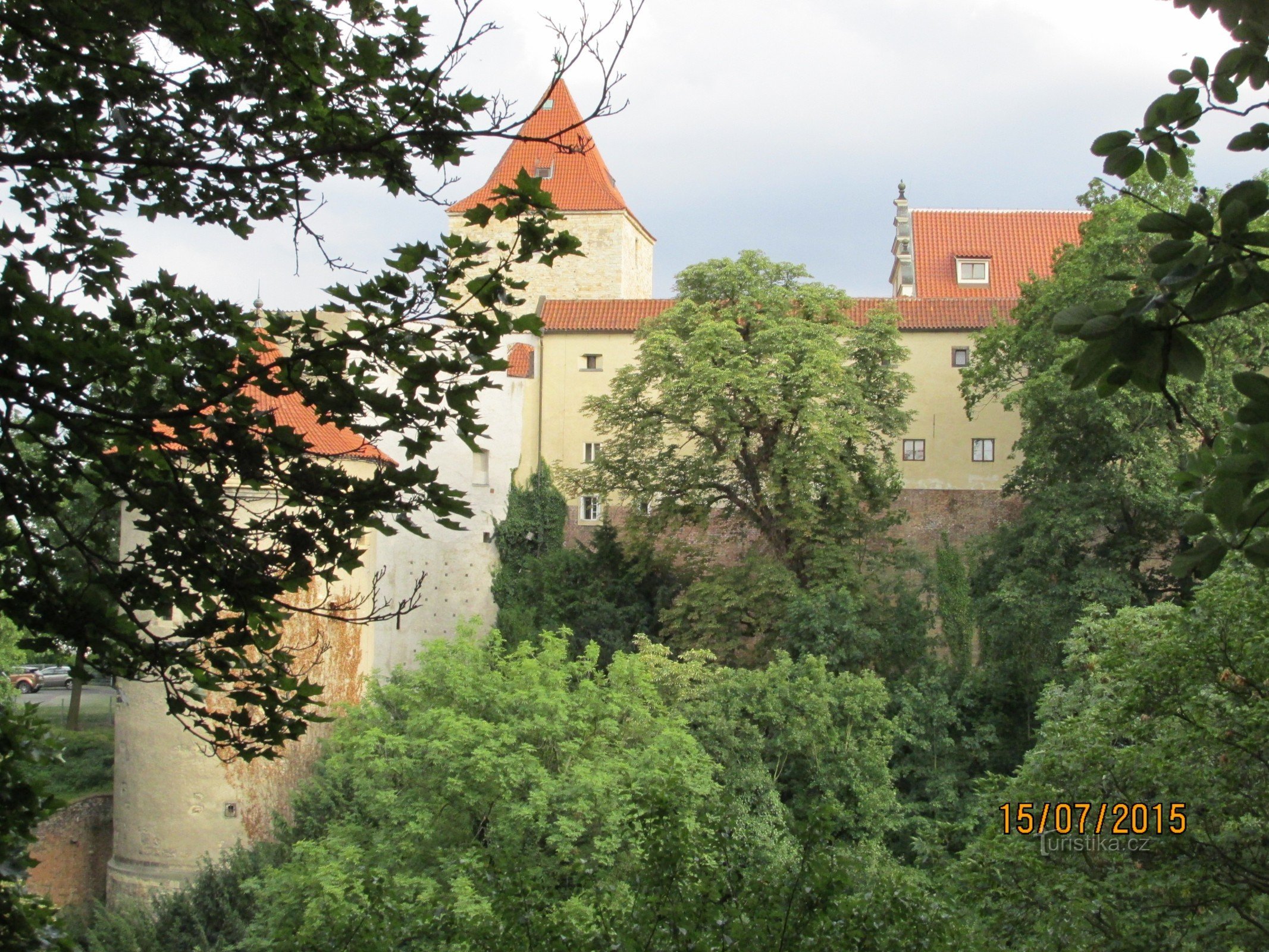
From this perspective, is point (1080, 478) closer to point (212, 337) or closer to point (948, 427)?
point (948, 427)

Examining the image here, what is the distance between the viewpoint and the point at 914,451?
98.9ft

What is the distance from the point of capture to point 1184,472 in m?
3.25

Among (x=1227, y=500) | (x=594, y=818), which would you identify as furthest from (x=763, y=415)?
(x=1227, y=500)

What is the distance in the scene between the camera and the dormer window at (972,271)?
122 feet

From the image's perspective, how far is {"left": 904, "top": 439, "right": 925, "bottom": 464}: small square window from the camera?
98.7 ft

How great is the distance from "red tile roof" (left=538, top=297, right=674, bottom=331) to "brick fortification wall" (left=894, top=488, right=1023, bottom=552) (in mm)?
7140

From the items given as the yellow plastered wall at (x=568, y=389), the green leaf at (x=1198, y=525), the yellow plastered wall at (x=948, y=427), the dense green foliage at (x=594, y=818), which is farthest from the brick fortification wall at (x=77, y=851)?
the green leaf at (x=1198, y=525)

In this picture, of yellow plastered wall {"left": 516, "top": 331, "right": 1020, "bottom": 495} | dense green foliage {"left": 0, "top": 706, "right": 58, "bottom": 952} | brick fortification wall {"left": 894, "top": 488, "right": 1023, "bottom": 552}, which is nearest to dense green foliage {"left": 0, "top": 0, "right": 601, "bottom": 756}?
dense green foliage {"left": 0, "top": 706, "right": 58, "bottom": 952}

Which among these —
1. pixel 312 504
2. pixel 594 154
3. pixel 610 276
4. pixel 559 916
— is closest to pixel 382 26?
pixel 312 504

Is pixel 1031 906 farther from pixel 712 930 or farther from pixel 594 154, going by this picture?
pixel 594 154

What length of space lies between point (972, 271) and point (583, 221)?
35.7 ft

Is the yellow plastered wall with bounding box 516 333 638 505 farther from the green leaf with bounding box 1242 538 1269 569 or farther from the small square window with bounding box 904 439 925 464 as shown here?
the green leaf with bounding box 1242 538 1269 569

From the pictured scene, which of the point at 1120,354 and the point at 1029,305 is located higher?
the point at 1029,305

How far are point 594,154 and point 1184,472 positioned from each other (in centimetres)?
3920
